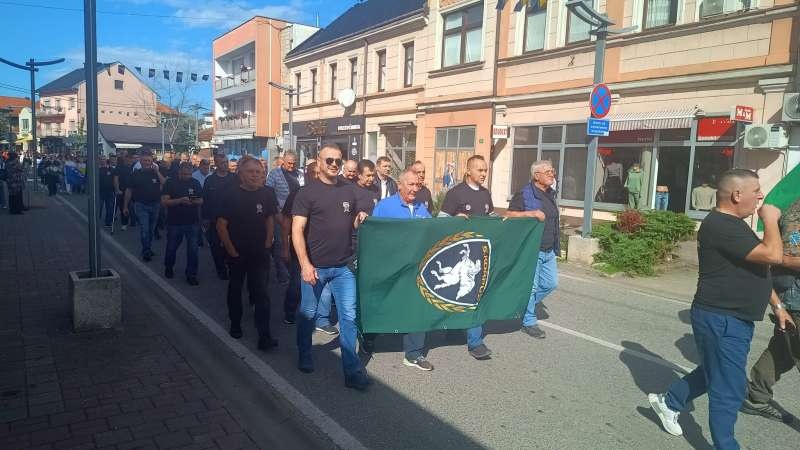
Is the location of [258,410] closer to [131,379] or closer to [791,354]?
[131,379]

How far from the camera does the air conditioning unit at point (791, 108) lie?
37.6 feet

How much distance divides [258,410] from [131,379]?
112 centimetres

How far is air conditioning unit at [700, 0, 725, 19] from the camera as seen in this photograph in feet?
43.6

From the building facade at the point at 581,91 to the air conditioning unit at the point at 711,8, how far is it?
0.09 ft

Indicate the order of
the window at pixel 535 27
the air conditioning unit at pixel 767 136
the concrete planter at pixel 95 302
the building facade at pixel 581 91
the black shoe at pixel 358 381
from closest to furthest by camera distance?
1. the black shoe at pixel 358 381
2. the concrete planter at pixel 95 302
3. the air conditioning unit at pixel 767 136
4. the building facade at pixel 581 91
5. the window at pixel 535 27

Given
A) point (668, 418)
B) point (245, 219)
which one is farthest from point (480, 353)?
point (245, 219)

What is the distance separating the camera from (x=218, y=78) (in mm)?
46219

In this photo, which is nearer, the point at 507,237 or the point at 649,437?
the point at 649,437

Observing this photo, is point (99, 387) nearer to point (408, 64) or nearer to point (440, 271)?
point (440, 271)

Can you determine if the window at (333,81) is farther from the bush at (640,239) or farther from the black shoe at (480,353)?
the black shoe at (480,353)

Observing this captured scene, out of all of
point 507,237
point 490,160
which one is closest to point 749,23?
point 490,160

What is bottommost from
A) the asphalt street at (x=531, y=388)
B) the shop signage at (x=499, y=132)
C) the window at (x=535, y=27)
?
the asphalt street at (x=531, y=388)

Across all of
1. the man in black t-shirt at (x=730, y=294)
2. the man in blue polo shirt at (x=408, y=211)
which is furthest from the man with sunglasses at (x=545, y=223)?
the man in black t-shirt at (x=730, y=294)

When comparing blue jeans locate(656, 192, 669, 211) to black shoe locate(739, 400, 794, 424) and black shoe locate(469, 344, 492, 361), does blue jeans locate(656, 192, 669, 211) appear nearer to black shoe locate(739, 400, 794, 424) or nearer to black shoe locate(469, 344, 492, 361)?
black shoe locate(469, 344, 492, 361)
